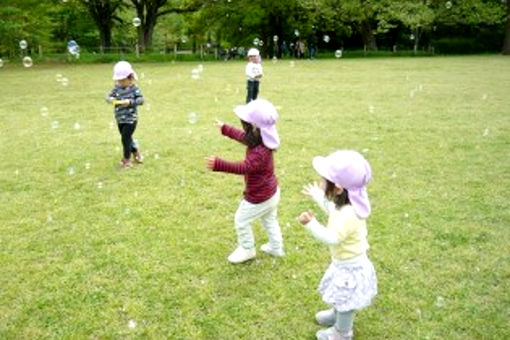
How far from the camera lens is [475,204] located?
263 inches

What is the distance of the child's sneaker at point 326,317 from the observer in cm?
417

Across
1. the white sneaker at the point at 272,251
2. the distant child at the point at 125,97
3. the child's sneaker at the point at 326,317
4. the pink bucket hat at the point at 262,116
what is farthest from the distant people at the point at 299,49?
the child's sneaker at the point at 326,317

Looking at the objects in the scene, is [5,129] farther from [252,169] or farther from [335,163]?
[335,163]

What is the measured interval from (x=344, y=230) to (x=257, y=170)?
1.24 m

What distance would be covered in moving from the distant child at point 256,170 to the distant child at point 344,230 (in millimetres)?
827

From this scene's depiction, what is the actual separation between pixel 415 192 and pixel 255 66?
6383 mm

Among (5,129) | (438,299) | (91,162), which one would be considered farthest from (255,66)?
(438,299)

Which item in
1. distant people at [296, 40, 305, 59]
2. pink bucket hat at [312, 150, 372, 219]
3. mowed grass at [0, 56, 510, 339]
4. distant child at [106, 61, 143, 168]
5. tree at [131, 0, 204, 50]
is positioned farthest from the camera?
distant people at [296, 40, 305, 59]

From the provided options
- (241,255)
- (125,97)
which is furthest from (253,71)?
(241,255)

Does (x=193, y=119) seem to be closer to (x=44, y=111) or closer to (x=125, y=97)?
(x=125, y=97)

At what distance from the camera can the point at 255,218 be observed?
4906mm

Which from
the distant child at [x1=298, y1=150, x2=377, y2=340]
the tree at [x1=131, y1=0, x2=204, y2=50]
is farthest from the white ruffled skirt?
the tree at [x1=131, y1=0, x2=204, y2=50]

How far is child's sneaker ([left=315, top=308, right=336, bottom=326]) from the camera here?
13.7ft

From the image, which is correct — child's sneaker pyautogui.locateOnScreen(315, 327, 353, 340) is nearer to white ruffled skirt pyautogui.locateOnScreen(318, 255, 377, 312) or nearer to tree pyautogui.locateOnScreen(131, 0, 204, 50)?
white ruffled skirt pyautogui.locateOnScreen(318, 255, 377, 312)
